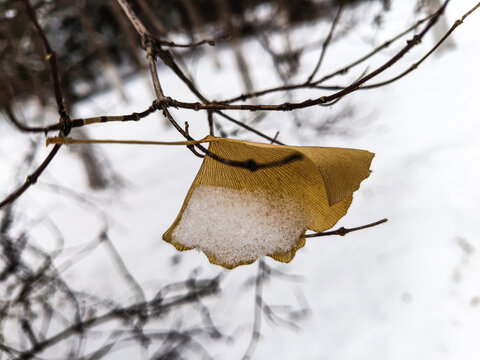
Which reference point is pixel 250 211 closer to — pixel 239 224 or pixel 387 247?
pixel 239 224

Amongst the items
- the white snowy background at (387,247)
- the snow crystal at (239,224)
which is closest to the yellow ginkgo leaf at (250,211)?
the snow crystal at (239,224)

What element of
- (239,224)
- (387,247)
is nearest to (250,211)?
(239,224)

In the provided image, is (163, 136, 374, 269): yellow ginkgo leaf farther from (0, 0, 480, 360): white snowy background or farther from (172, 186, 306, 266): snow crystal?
(0, 0, 480, 360): white snowy background

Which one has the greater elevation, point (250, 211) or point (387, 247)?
point (250, 211)

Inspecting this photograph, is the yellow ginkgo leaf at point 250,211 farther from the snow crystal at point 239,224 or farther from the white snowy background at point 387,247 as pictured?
the white snowy background at point 387,247

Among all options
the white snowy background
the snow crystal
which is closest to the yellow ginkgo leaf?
the snow crystal

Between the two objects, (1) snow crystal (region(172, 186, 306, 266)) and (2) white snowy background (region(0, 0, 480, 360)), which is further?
(2) white snowy background (region(0, 0, 480, 360))

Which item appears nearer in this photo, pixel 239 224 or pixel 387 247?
pixel 239 224
